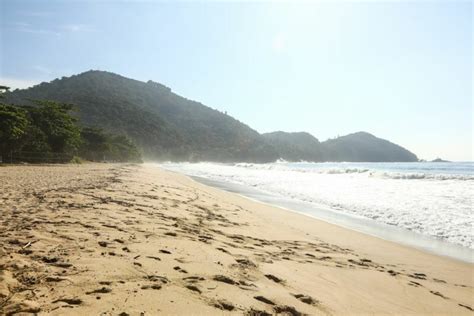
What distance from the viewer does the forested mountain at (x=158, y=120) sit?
112m

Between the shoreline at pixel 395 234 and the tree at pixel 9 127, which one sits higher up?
the tree at pixel 9 127

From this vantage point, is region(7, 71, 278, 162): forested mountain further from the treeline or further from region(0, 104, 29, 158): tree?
region(0, 104, 29, 158): tree

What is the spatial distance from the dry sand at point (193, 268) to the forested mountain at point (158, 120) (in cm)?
10351

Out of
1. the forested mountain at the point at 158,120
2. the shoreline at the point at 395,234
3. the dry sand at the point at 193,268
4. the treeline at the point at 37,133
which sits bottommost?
the shoreline at the point at 395,234

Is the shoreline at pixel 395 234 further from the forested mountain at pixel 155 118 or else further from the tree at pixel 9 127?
the forested mountain at pixel 155 118

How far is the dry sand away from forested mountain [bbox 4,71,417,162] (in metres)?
104

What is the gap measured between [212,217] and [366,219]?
562cm

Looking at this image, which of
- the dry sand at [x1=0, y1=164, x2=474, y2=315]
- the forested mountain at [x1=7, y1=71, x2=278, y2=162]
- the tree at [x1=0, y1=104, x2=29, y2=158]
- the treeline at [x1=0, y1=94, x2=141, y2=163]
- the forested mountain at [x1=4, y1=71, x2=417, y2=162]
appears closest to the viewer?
the dry sand at [x1=0, y1=164, x2=474, y2=315]

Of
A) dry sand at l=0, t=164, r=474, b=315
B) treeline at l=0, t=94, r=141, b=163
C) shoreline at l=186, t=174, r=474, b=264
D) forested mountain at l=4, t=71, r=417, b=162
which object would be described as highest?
forested mountain at l=4, t=71, r=417, b=162

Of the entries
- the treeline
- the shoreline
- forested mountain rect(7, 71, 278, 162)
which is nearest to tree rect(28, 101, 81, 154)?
the treeline

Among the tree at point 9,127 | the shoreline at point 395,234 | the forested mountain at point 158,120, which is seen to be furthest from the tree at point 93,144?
the shoreline at point 395,234

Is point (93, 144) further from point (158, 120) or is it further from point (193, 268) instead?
point (158, 120)

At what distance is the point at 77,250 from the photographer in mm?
3699

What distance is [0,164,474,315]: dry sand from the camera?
268 centimetres
